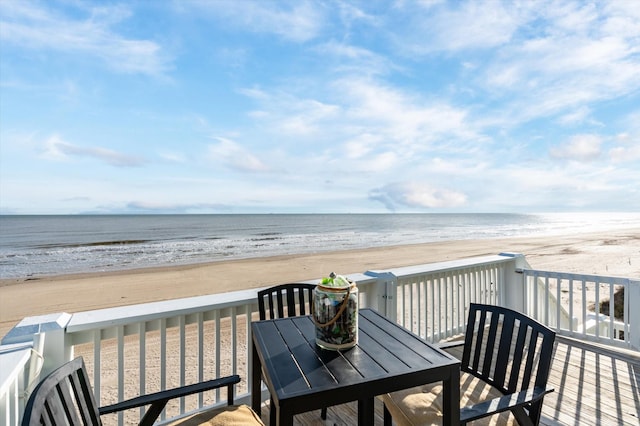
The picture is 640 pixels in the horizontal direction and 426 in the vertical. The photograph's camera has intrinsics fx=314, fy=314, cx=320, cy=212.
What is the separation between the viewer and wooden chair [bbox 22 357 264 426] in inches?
32.6

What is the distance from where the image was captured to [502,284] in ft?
12.6

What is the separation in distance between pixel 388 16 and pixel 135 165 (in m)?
25.6

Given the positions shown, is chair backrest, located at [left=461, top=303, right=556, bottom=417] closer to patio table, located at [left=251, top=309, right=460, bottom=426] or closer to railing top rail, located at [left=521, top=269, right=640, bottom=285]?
patio table, located at [left=251, top=309, right=460, bottom=426]

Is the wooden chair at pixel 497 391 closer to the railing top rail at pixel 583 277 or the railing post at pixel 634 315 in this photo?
the railing top rail at pixel 583 277

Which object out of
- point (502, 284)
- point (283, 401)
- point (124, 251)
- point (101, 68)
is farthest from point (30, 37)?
point (124, 251)

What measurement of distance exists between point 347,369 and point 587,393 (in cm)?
248

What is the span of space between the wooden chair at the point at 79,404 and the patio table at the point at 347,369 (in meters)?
0.33

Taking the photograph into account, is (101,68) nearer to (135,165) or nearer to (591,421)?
(591,421)

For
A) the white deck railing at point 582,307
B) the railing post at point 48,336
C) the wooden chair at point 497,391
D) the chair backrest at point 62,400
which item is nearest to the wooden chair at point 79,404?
the chair backrest at point 62,400

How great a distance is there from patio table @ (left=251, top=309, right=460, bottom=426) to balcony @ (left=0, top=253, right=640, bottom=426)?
2.65 feet

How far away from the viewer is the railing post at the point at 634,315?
3.05 m

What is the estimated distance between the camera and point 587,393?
7.97ft

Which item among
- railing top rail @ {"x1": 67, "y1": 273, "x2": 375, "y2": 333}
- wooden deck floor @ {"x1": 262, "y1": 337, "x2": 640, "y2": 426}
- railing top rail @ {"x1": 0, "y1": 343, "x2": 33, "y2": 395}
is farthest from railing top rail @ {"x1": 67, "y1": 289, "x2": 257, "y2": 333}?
wooden deck floor @ {"x1": 262, "y1": 337, "x2": 640, "y2": 426}

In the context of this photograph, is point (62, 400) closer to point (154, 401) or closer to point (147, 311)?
point (154, 401)
